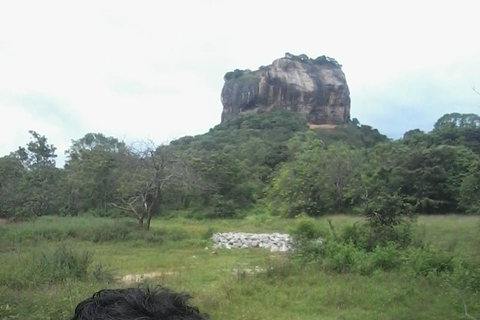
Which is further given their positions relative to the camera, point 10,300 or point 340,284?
point 340,284

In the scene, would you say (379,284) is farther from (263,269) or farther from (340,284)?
(263,269)

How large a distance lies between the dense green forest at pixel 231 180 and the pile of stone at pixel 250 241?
274cm

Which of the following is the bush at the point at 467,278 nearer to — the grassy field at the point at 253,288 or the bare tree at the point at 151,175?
the grassy field at the point at 253,288

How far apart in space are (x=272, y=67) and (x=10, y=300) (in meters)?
60.0

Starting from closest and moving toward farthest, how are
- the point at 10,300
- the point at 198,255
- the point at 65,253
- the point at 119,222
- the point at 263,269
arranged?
the point at 10,300 → the point at 65,253 → the point at 263,269 → the point at 198,255 → the point at 119,222

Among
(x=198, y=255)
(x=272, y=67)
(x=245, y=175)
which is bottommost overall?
(x=198, y=255)

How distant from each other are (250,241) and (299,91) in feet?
153

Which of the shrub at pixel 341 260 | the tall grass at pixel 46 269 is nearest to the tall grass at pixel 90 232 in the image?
the tall grass at pixel 46 269

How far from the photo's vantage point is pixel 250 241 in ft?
54.8

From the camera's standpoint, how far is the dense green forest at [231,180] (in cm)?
1900

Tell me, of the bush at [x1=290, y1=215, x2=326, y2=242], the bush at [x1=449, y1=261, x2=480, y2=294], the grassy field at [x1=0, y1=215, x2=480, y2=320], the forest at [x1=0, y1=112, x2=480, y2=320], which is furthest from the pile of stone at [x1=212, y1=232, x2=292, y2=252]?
the bush at [x1=449, y1=261, x2=480, y2=294]

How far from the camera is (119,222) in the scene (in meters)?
17.4

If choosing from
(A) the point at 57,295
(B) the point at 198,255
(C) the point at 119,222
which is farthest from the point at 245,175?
(A) the point at 57,295

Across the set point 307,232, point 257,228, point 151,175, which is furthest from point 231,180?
point 307,232
